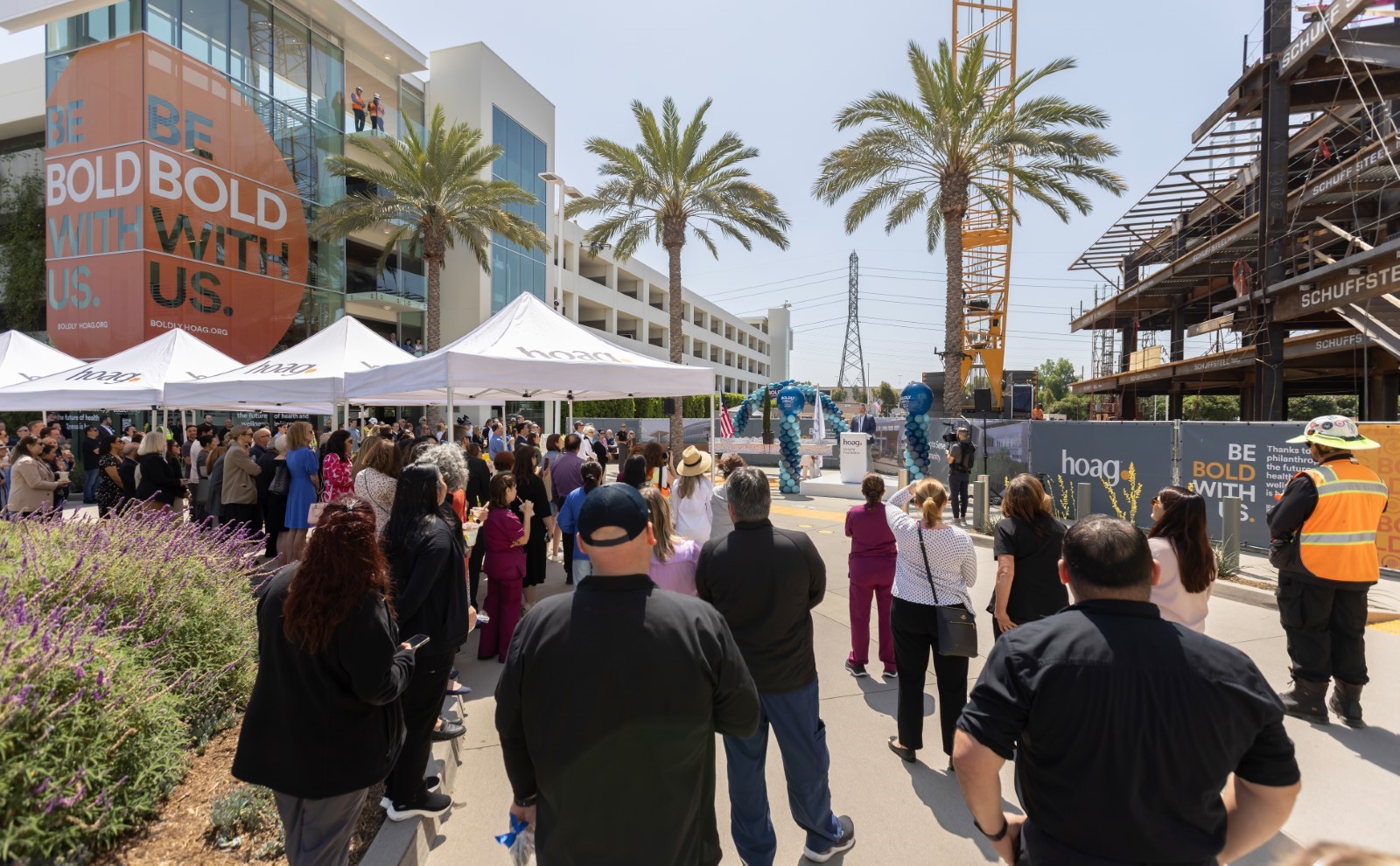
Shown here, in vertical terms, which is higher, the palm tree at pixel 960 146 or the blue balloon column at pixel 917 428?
the palm tree at pixel 960 146

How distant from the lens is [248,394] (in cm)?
930

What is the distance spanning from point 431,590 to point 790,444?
15.1 metres

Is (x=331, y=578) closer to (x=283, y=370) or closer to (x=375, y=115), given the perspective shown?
(x=283, y=370)

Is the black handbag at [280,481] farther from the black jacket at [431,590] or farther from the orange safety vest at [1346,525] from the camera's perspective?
the orange safety vest at [1346,525]

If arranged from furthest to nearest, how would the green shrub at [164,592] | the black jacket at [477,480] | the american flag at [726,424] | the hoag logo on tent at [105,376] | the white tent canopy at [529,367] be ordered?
the american flag at [726,424] → the hoag logo on tent at [105,376] → the black jacket at [477,480] → the white tent canopy at [529,367] → the green shrub at [164,592]

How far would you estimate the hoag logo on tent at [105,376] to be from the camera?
10.8 m

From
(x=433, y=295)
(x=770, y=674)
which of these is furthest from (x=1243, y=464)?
(x=433, y=295)

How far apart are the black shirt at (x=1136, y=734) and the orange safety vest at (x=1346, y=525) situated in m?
3.78

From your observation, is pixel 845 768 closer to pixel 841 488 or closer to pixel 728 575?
pixel 728 575

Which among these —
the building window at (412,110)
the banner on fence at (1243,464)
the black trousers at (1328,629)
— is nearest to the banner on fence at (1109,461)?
the banner on fence at (1243,464)

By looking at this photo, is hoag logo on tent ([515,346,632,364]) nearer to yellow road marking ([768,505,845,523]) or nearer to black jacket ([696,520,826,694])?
black jacket ([696,520,826,694])

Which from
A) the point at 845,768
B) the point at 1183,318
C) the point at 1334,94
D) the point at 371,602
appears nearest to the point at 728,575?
the point at 371,602

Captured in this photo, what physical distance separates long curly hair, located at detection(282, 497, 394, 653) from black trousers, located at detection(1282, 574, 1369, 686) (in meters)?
5.58

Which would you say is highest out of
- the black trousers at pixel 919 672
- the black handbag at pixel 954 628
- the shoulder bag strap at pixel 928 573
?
the shoulder bag strap at pixel 928 573
